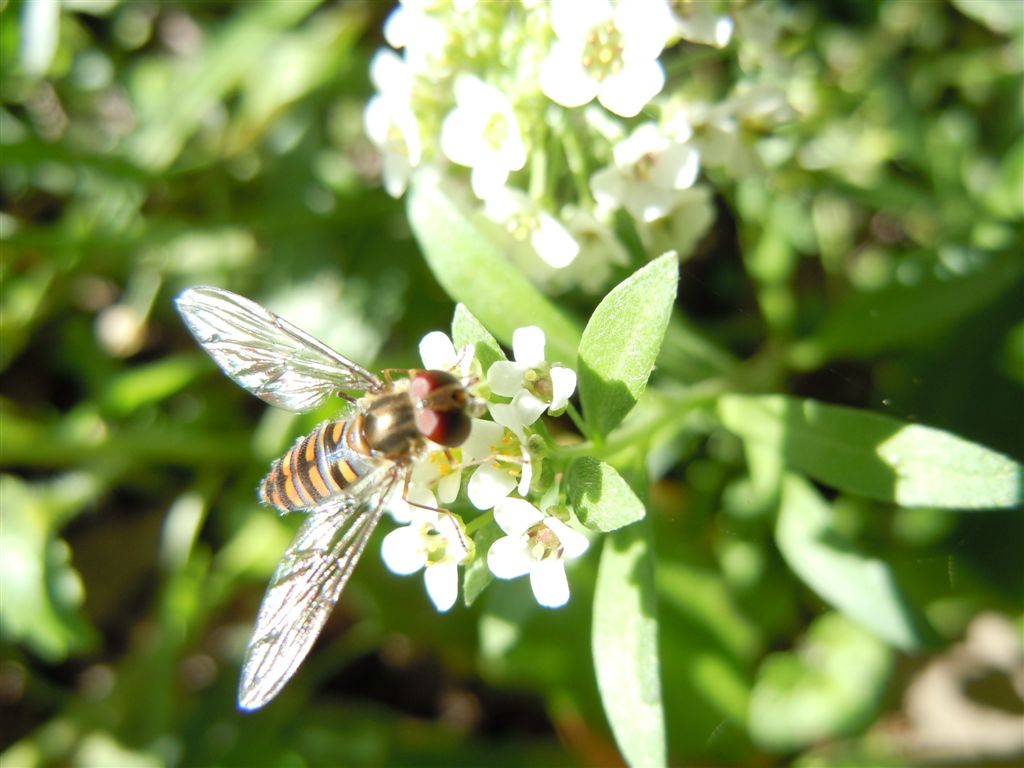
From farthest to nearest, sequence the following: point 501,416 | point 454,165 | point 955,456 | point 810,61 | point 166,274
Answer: point 166,274, point 810,61, point 454,165, point 955,456, point 501,416

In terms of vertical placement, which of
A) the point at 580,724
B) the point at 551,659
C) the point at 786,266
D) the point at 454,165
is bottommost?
the point at 580,724

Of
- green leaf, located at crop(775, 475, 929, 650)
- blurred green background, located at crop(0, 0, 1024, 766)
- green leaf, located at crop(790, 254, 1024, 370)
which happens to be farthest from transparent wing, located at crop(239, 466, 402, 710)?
green leaf, located at crop(790, 254, 1024, 370)

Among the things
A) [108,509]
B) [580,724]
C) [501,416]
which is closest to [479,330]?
[501,416]

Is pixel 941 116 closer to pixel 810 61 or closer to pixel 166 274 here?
pixel 810 61

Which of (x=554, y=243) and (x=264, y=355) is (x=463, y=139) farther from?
(x=264, y=355)

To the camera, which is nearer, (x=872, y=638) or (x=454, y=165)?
(x=454, y=165)

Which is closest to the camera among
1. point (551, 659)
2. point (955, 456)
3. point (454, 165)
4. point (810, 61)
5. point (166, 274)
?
point (955, 456)

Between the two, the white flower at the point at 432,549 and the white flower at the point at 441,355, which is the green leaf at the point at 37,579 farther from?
the white flower at the point at 441,355

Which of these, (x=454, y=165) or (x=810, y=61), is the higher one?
(x=454, y=165)
